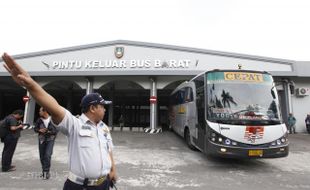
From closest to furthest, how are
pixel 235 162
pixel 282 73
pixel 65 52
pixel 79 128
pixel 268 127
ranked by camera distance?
pixel 79 128 → pixel 268 127 → pixel 235 162 → pixel 282 73 → pixel 65 52

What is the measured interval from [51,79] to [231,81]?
14.6m

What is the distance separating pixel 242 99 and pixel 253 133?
108 cm

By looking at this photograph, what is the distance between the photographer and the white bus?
6051 millimetres

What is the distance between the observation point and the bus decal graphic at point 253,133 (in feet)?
19.8

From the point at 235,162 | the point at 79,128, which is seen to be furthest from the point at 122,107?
the point at 79,128

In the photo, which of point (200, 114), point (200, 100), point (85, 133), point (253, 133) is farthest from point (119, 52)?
point (85, 133)

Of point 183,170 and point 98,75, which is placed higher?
point 98,75

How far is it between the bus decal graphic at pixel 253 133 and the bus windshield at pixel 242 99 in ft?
0.57

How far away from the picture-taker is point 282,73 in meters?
15.1

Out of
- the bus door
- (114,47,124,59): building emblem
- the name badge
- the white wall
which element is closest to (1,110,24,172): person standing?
the name badge

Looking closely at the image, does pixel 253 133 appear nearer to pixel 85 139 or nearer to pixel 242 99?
pixel 242 99

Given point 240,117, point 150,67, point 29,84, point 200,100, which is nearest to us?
point 29,84

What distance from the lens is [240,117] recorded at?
6262mm

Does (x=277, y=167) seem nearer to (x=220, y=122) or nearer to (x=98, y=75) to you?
(x=220, y=122)
